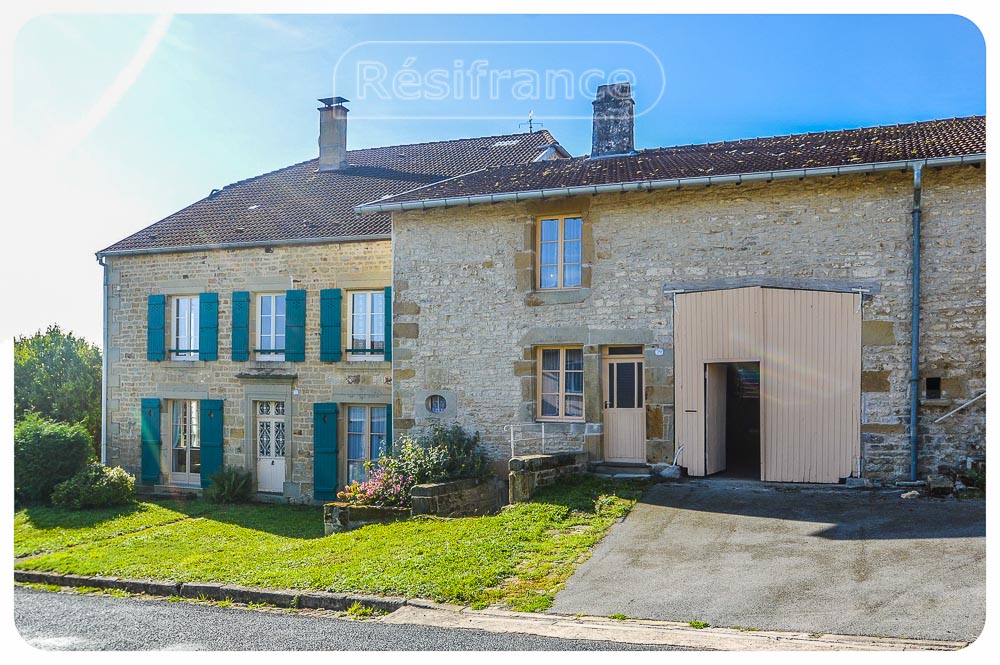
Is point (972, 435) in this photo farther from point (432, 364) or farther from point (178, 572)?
point (178, 572)

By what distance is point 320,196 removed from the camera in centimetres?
1476

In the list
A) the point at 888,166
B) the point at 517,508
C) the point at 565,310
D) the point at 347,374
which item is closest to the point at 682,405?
the point at 565,310

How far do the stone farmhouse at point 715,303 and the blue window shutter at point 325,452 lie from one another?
82.7 inches

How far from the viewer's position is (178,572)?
7.66m

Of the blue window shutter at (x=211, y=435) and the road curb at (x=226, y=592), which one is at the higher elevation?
the blue window shutter at (x=211, y=435)

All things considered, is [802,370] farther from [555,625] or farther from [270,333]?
[270,333]

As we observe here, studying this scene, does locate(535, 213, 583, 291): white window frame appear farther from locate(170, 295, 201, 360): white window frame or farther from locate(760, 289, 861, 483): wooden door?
locate(170, 295, 201, 360): white window frame

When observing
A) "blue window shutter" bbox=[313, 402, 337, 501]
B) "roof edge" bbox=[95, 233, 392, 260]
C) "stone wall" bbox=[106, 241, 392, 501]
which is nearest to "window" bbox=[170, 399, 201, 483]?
"stone wall" bbox=[106, 241, 392, 501]

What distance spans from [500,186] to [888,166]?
4.49 meters

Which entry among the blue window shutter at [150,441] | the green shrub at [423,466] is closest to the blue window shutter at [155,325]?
the blue window shutter at [150,441]

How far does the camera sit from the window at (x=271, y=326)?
13797mm

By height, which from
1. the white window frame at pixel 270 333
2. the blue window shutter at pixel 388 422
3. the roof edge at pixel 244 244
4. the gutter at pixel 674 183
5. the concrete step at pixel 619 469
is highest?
the gutter at pixel 674 183

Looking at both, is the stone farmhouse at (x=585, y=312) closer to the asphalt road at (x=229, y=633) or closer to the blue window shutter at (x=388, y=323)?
the blue window shutter at (x=388, y=323)

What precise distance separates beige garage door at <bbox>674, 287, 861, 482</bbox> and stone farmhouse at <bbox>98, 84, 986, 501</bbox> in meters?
0.02
